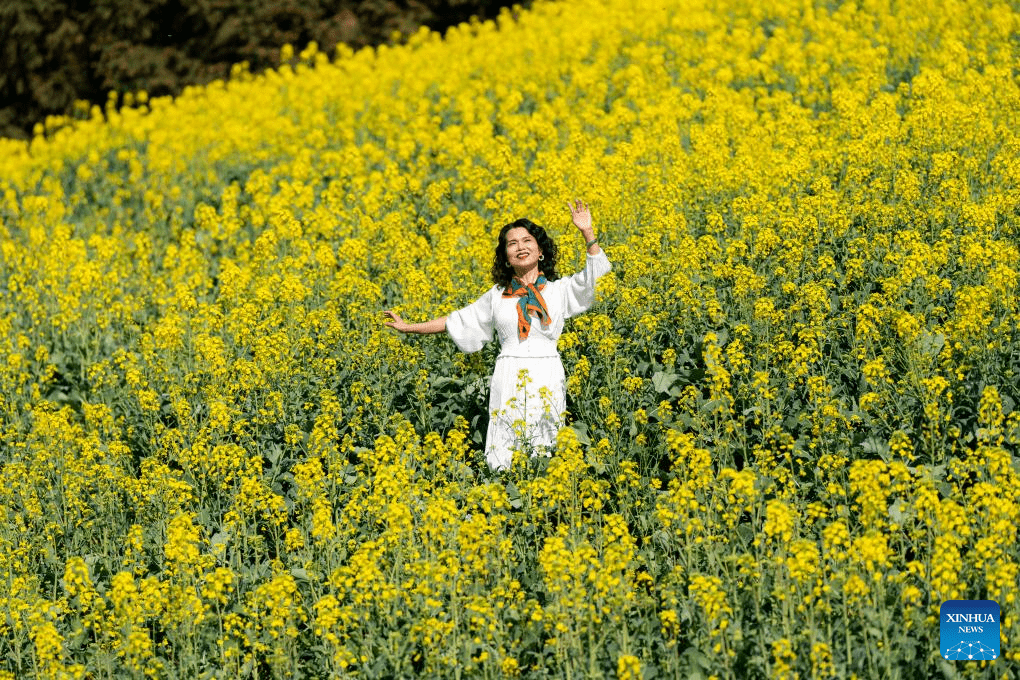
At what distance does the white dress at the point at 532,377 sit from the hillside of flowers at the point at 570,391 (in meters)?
0.24

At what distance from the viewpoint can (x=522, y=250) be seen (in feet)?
23.4

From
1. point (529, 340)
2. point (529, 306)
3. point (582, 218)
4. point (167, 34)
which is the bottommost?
point (529, 340)

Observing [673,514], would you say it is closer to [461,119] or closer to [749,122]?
[749,122]

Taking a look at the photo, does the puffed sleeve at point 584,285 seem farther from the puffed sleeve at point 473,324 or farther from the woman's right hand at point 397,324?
the woman's right hand at point 397,324

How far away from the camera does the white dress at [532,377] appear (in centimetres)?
706

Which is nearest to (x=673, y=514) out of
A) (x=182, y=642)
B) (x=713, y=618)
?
(x=713, y=618)

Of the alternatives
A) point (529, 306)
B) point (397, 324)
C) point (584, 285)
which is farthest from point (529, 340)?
point (397, 324)

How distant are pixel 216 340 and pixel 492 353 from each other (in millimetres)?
2051

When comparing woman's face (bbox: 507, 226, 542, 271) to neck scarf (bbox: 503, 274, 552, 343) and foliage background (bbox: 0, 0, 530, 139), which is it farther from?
foliage background (bbox: 0, 0, 530, 139)

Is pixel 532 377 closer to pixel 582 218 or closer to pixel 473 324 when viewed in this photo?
pixel 473 324

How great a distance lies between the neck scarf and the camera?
23.2ft

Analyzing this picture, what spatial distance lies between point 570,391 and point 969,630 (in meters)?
3.07

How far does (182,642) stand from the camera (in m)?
5.86

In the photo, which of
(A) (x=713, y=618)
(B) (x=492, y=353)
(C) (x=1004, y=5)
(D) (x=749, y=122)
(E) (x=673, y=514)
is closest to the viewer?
(A) (x=713, y=618)
